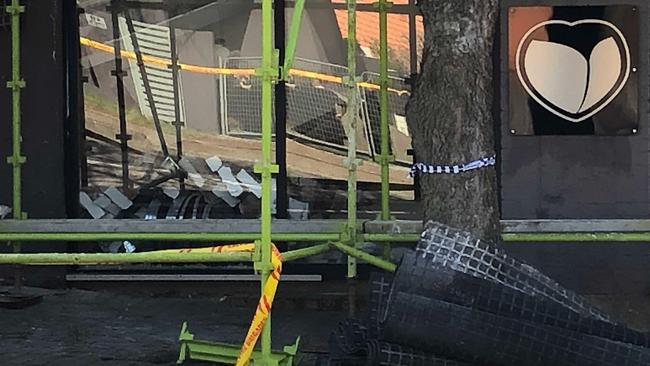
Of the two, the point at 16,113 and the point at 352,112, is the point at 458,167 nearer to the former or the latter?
the point at 352,112

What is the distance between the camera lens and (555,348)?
4.17m

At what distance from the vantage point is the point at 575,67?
267 inches

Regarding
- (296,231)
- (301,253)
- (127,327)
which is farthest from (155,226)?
(301,253)

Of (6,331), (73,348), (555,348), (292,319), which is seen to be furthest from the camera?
(292,319)

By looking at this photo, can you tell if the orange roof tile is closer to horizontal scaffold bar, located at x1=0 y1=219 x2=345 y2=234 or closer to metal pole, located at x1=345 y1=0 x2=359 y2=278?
metal pole, located at x1=345 y1=0 x2=359 y2=278

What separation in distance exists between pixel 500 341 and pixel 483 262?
0.41m

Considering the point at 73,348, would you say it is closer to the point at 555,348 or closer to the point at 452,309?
the point at 452,309

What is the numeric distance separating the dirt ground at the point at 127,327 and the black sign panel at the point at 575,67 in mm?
2112

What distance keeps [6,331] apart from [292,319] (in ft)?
6.11

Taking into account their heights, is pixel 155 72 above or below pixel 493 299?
above

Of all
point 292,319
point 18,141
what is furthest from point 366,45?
point 18,141

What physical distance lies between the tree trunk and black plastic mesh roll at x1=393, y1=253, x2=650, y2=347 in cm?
44

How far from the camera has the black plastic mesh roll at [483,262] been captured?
439cm

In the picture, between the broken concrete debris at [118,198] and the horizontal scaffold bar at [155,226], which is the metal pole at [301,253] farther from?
the broken concrete debris at [118,198]
